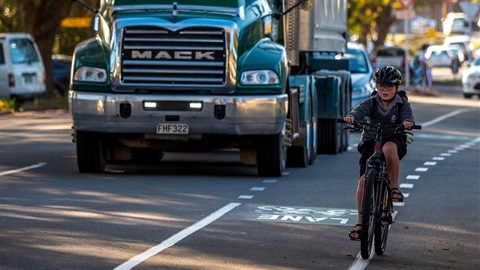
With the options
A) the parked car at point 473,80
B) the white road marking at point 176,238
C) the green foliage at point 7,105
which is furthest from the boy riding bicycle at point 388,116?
the parked car at point 473,80

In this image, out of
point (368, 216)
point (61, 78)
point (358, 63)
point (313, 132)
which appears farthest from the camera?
point (61, 78)

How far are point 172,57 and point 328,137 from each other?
20.7ft

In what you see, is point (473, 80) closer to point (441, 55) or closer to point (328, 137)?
point (328, 137)

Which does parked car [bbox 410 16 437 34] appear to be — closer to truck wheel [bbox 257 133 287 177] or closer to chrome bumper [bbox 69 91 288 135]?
truck wheel [bbox 257 133 287 177]

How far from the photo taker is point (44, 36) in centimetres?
4078

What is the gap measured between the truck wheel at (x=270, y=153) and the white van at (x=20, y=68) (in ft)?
64.4

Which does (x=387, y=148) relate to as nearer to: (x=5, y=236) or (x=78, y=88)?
(x=5, y=236)

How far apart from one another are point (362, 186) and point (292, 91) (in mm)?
7736

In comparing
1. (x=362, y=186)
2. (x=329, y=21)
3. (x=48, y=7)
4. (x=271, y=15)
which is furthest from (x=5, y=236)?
(x=48, y=7)

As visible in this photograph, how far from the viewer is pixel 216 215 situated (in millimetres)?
13383

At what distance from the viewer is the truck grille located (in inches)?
667

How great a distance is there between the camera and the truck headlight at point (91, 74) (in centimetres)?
1702

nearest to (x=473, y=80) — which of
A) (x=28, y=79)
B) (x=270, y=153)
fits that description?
(x=28, y=79)

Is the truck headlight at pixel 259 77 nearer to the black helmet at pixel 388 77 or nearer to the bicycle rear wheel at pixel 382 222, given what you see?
the black helmet at pixel 388 77
